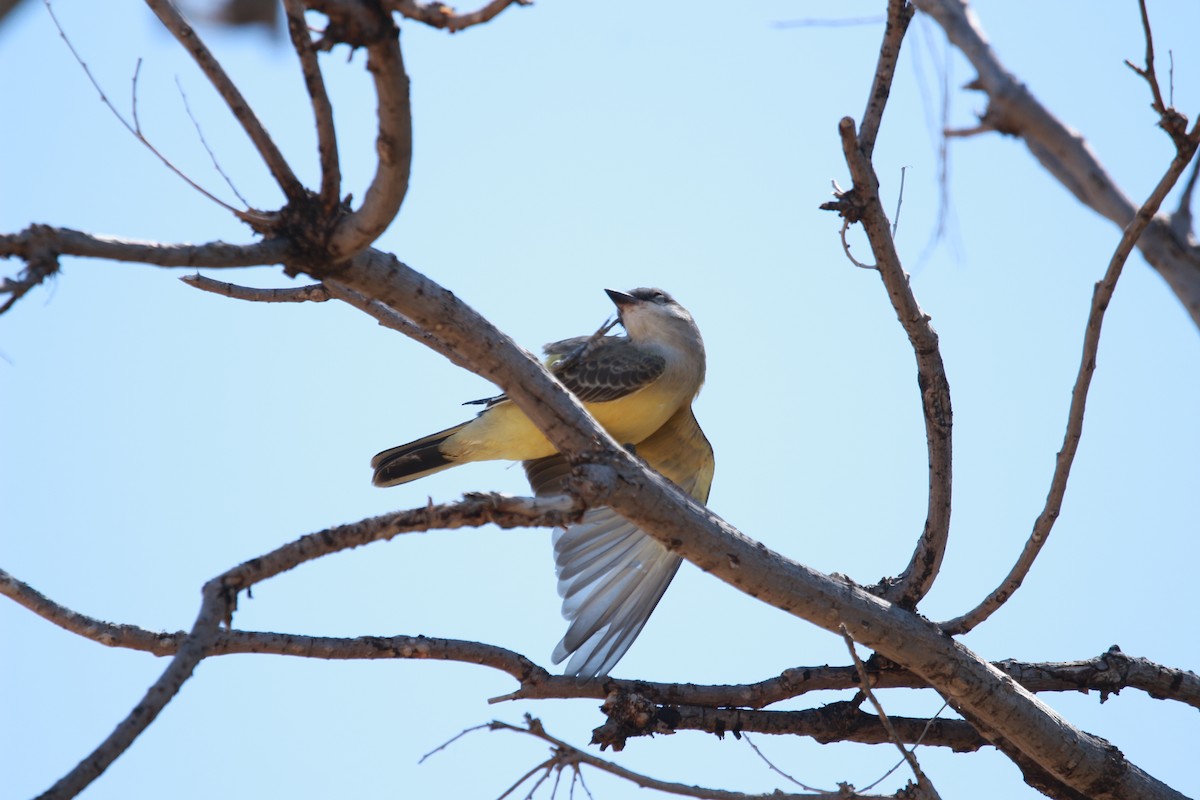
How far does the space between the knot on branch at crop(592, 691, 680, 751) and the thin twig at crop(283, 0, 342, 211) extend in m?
2.71

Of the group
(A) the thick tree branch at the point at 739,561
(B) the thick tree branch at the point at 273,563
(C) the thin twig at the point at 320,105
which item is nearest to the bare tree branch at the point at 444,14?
(C) the thin twig at the point at 320,105

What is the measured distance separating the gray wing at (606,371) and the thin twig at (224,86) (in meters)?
3.84

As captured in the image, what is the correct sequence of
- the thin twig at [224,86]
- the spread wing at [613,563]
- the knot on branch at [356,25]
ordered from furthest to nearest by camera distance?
1. the spread wing at [613,563]
2. the thin twig at [224,86]
3. the knot on branch at [356,25]

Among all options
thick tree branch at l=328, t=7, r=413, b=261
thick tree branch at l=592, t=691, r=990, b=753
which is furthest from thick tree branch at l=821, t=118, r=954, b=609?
thick tree branch at l=328, t=7, r=413, b=261

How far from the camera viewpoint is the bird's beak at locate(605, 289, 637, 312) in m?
8.15

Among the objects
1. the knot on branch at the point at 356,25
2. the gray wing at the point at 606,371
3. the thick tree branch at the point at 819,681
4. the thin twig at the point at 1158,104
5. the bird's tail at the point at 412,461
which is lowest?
the thick tree branch at the point at 819,681

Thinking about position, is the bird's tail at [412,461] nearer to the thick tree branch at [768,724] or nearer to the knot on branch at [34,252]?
the thick tree branch at [768,724]

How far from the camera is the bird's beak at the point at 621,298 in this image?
815 centimetres

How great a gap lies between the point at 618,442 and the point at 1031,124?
276 centimetres

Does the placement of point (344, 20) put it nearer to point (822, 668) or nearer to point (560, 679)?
point (560, 679)

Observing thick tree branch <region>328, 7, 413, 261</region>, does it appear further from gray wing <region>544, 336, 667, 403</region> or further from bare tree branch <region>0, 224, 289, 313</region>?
gray wing <region>544, 336, 667, 403</region>

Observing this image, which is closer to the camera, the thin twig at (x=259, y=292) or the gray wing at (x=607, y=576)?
the thin twig at (x=259, y=292)

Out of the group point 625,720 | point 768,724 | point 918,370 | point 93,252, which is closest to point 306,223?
point 93,252

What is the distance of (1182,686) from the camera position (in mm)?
4953
